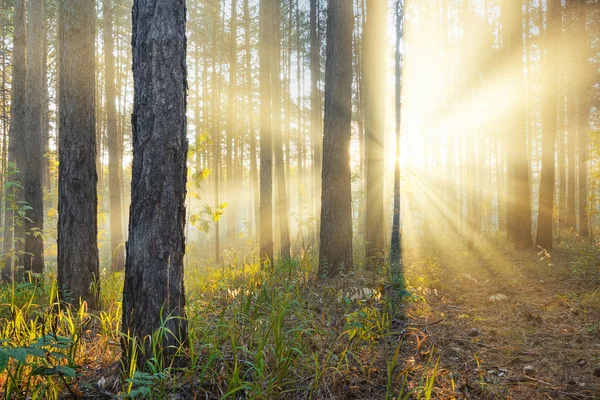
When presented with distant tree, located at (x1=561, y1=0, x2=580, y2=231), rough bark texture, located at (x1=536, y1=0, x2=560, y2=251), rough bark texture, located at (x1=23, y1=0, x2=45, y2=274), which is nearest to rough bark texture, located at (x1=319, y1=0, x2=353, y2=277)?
rough bark texture, located at (x1=23, y1=0, x2=45, y2=274)

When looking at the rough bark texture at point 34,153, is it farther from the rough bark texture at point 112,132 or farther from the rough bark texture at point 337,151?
the rough bark texture at point 337,151

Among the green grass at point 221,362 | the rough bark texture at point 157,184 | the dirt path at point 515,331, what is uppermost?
the rough bark texture at point 157,184

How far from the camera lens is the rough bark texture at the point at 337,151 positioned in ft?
20.6

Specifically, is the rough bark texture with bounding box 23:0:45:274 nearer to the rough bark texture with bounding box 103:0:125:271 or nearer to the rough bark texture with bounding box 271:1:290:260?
the rough bark texture with bounding box 103:0:125:271

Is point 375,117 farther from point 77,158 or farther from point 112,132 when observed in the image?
point 112,132

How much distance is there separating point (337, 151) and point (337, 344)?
413cm

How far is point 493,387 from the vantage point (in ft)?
8.30

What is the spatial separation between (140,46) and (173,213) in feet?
4.64

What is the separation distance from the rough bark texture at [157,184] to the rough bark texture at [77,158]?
2.10 metres

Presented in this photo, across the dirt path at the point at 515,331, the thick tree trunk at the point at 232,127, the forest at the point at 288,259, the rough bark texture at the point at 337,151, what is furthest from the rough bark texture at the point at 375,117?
the thick tree trunk at the point at 232,127

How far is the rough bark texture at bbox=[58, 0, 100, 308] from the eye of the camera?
13.1ft

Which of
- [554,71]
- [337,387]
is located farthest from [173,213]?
[554,71]

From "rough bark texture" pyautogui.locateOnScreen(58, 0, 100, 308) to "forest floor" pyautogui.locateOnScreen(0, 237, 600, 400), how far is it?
0.55 metres

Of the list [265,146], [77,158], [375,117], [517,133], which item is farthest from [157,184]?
[517,133]
